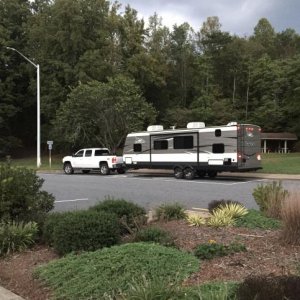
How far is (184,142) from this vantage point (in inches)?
1107

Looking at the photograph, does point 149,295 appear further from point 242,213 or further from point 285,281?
point 242,213

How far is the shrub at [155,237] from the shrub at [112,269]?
57 cm

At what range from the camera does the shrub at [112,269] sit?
491 cm

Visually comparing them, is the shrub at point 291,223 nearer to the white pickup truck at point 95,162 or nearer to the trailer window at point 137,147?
the trailer window at point 137,147

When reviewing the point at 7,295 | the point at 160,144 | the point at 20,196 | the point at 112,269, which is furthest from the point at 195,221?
the point at 160,144

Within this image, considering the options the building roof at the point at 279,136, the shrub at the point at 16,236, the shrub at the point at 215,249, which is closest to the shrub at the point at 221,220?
the shrub at the point at 215,249

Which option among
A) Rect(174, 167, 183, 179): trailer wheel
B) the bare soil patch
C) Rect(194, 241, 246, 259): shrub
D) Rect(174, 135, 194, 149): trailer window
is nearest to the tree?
Rect(174, 135, 194, 149): trailer window

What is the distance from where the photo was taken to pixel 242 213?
8.38 m

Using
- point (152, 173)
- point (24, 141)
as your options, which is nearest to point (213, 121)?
point (24, 141)

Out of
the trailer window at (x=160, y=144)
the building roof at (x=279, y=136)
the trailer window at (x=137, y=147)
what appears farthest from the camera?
the building roof at (x=279, y=136)

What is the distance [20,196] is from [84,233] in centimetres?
241

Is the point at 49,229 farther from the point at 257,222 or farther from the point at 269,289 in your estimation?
the point at 269,289

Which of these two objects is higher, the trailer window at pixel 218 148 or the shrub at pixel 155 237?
the trailer window at pixel 218 148

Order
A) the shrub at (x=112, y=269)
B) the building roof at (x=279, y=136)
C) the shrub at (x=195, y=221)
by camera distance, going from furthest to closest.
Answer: the building roof at (x=279, y=136), the shrub at (x=195, y=221), the shrub at (x=112, y=269)
